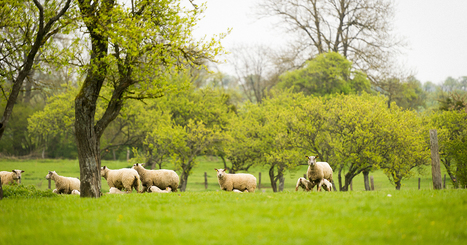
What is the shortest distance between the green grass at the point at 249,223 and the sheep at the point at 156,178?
11027mm

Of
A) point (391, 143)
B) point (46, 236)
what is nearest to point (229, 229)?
point (46, 236)

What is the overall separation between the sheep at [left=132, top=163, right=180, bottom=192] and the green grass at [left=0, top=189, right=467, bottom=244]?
1103 cm

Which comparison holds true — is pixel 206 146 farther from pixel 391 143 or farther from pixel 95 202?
pixel 95 202

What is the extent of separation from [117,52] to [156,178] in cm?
952

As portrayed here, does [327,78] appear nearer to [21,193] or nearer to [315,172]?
[315,172]

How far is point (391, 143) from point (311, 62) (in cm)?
1985

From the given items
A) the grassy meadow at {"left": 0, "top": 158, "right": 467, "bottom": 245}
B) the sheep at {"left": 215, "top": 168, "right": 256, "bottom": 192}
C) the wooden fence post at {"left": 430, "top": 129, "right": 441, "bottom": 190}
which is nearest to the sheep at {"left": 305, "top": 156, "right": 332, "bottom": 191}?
the sheep at {"left": 215, "top": 168, "right": 256, "bottom": 192}

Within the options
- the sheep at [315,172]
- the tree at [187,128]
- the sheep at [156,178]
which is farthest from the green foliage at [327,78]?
the sheep at [315,172]

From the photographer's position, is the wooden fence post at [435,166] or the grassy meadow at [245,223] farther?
the wooden fence post at [435,166]

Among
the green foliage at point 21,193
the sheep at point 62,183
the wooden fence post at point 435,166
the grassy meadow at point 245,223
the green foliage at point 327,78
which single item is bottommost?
the sheep at point 62,183

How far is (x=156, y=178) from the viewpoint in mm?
22078

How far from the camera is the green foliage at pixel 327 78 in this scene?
42906 mm

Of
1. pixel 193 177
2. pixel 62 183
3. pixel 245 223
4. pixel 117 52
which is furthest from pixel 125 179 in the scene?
pixel 193 177

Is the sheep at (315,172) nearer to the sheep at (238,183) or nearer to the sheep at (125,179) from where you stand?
the sheep at (238,183)
